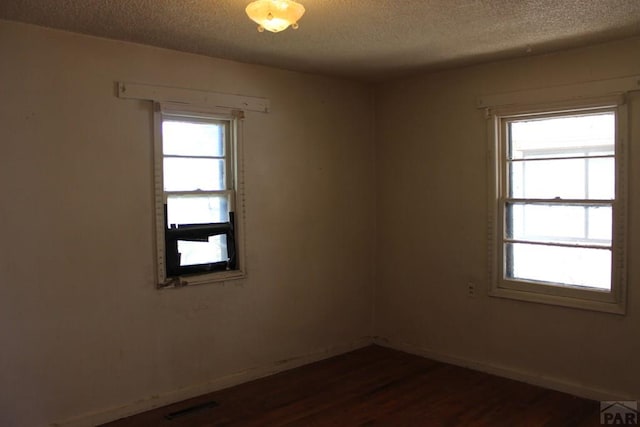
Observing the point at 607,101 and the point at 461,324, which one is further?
the point at 461,324

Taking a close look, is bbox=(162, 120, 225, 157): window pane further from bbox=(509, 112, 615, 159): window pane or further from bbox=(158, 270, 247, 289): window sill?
bbox=(509, 112, 615, 159): window pane

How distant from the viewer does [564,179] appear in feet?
13.3

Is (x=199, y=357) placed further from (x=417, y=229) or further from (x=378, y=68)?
(x=378, y=68)

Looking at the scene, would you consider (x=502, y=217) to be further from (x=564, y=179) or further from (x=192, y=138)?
(x=192, y=138)

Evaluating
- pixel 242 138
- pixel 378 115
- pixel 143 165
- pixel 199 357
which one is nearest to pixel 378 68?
pixel 378 115

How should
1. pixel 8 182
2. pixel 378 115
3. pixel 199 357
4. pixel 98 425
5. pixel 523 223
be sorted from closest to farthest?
1. pixel 8 182
2. pixel 98 425
3. pixel 199 357
4. pixel 523 223
5. pixel 378 115

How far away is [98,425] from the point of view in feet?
11.5

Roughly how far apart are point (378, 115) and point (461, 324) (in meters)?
2.07

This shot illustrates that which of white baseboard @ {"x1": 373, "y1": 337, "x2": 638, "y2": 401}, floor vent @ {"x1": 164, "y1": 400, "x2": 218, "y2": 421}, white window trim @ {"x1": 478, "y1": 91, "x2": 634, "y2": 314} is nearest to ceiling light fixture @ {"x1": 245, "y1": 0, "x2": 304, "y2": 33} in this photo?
white window trim @ {"x1": 478, "y1": 91, "x2": 634, "y2": 314}

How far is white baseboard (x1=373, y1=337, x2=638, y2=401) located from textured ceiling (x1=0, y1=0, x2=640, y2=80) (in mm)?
Answer: 2435

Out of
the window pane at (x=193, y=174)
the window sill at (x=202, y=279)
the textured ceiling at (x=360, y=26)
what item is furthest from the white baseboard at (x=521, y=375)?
the textured ceiling at (x=360, y=26)

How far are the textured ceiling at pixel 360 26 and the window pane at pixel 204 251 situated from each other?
138cm

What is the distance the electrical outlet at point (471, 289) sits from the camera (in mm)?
4566

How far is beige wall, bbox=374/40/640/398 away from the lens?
380cm
